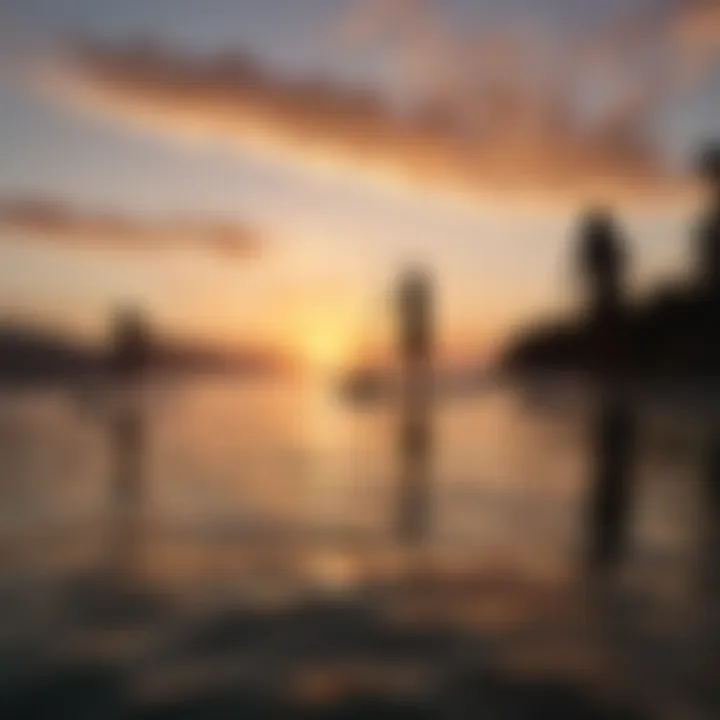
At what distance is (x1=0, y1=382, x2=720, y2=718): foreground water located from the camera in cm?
443

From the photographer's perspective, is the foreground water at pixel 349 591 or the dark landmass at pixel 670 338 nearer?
the foreground water at pixel 349 591

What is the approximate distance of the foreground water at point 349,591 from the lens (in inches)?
175

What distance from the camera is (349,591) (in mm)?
6219

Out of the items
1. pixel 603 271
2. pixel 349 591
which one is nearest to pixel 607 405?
pixel 603 271

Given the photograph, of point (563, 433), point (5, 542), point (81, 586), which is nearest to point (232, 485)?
point (5, 542)

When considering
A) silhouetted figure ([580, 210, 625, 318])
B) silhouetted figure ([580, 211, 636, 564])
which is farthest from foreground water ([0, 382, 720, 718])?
silhouetted figure ([580, 210, 625, 318])

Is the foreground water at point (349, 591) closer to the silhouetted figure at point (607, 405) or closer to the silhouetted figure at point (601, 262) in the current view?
the silhouetted figure at point (607, 405)

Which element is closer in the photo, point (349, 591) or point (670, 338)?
point (349, 591)

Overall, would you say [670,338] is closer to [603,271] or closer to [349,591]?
[603,271]

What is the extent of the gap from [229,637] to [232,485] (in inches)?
253

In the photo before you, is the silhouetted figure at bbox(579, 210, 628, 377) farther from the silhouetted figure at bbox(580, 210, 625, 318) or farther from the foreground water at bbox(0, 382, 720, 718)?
the foreground water at bbox(0, 382, 720, 718)

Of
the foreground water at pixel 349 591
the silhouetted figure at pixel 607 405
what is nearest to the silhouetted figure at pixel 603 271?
the silhouetted figure at pixel 607 405

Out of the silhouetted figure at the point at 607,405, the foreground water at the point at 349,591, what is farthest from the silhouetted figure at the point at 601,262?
the foreground water at the point at 349,591

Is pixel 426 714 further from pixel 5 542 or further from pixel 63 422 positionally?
pixel 63 422
